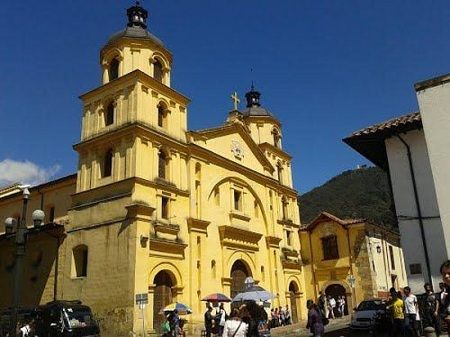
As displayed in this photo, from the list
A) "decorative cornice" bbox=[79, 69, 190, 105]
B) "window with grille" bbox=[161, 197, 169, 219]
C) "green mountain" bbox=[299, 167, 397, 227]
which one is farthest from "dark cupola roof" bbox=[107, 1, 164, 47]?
"green mountain" bbox=[299, 167, 397, 227]

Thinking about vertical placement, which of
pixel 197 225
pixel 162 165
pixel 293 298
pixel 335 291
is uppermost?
pixel 162 165

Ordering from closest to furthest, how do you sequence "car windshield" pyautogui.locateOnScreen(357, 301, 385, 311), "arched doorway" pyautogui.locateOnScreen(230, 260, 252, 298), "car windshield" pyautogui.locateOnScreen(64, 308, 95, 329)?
"car windshield" pyautogui.locateOnScreen(64, 308, 95, 329)
"car windshield" pyautogui.locateOnScreen(357, 301, 385, 311)
"arched doorway" pyautogui.locateOnScreen(230, 260, 252, 298)

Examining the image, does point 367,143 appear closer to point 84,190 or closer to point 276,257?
point 84,190

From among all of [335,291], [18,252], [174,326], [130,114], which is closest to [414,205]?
[174,326]

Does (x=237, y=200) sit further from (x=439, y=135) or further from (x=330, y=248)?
(x=439, y=135)

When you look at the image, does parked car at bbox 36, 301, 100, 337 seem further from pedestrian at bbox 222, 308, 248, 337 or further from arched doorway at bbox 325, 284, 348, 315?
arched doorway at bbox 325, 284, 348, 315

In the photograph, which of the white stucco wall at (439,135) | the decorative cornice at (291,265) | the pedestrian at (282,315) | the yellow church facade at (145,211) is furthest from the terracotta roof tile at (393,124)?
the decorative cornice at (291,265)

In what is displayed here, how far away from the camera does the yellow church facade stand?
23734 millimetres

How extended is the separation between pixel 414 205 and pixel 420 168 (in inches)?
47.8

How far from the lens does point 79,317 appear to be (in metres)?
19.7

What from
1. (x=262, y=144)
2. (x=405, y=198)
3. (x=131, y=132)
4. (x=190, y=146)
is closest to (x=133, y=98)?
(x=131, y=132)

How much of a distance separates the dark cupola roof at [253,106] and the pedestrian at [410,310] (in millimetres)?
27456

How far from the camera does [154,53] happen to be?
28656mm

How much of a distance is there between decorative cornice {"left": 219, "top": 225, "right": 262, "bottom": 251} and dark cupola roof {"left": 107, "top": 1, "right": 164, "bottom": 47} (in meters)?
12.3
